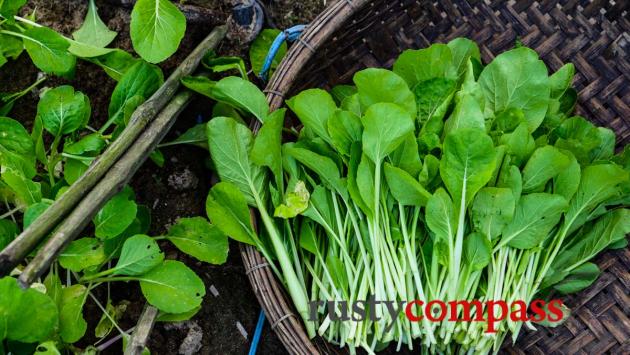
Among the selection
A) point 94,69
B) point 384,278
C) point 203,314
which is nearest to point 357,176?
point 384,278

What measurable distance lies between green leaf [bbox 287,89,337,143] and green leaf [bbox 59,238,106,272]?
38 cm

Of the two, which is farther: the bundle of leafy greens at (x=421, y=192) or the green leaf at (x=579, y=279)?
the green leaf at (x=579, y=279)

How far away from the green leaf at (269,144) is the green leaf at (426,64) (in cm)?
25

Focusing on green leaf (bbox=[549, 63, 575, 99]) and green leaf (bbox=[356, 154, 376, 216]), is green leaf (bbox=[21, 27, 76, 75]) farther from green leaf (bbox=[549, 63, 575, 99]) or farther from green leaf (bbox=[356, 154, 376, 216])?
green leaf (bbox=[549, 63, 575, 99])

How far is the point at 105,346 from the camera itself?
1029 millimetres

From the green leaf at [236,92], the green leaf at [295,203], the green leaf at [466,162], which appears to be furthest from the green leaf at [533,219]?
the green leaf at [236,92]

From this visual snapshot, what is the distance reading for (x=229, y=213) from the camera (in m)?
1.02

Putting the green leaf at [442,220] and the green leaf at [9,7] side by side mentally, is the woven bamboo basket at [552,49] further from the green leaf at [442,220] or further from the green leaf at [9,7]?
the green leaf at [9,7]

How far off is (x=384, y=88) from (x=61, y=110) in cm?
52

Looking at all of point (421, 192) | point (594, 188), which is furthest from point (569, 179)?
point (421, 192)

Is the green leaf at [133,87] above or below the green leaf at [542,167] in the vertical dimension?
above

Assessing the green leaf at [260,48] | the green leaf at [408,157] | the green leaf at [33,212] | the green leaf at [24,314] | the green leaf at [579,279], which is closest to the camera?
the green leaf at [24,314]

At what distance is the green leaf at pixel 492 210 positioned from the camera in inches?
38.1

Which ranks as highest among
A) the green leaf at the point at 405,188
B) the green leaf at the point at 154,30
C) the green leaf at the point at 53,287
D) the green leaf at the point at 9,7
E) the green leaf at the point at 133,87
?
the green leaf at the point at 9,7
